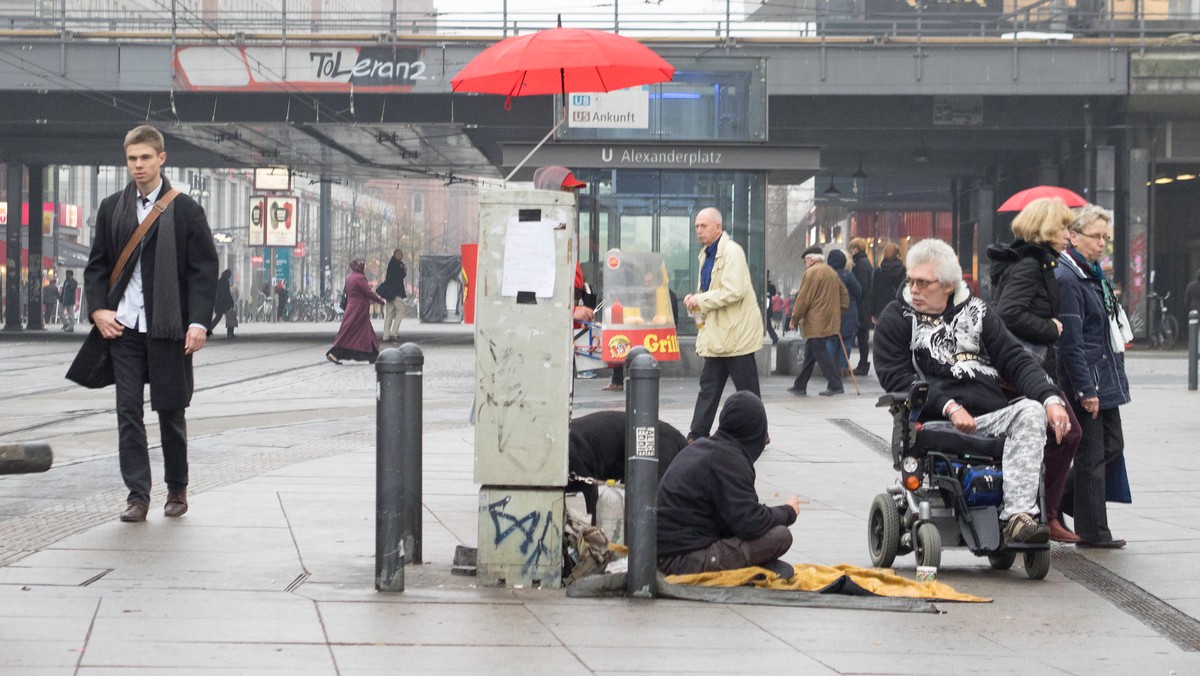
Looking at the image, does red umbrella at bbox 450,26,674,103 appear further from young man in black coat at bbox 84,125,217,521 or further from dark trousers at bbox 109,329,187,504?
dark trousers at bbox 109,329,187,504

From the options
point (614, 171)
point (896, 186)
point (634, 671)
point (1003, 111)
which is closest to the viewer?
point (634, 671)

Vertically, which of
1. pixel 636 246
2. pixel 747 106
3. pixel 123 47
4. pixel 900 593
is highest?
pixel 123 47

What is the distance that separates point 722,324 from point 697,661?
19.6 ft

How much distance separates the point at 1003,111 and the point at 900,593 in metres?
27.6

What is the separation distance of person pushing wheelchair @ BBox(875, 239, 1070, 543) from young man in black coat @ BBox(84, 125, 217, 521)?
3284 millimetres

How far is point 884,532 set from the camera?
6629 millimetres

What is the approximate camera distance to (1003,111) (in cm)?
3203

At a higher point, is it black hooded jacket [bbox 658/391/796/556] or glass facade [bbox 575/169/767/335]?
glass facade [bbox 575/169/767/335]

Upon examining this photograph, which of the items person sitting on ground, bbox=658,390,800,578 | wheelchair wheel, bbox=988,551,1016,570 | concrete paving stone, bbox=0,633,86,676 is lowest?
wheelchair wheel, bbox=988,551,1016,570

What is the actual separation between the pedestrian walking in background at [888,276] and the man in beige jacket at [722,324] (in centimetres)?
1011

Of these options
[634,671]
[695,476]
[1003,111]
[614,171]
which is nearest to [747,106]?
[614,171]

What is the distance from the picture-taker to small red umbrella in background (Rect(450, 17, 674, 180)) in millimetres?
9469

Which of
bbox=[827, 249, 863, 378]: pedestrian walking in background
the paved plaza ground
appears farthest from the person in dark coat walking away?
the paved plaza ground

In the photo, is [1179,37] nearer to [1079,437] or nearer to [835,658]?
[1079,437]
